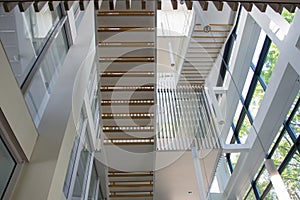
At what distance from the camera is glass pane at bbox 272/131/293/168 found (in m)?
5.91

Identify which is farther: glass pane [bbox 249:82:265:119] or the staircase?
glass pane [bbox 249:82:265:119]

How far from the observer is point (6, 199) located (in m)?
2.77

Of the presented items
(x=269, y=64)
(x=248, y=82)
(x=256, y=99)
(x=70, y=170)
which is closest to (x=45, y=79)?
(x=70, y=170)

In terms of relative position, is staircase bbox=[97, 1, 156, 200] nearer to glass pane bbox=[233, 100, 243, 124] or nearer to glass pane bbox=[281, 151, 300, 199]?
glass pane bbox=[281, 151, 300, 199]

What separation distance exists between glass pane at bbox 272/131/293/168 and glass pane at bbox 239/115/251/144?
1.36 m

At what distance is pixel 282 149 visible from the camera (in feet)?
20.3

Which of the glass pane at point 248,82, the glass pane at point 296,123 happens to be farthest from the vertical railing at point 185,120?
the glass pane at point 296,123

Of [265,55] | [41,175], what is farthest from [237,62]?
[41,175]

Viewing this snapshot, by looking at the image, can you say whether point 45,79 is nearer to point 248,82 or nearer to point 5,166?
point 5,166

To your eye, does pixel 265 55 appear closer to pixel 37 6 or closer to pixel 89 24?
pixel 89 24

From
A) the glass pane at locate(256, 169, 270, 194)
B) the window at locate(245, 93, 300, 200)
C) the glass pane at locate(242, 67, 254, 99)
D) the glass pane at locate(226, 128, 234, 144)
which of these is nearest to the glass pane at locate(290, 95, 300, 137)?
A: the window at locate(245, 93, 300, 200)

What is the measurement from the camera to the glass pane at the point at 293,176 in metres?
5.66

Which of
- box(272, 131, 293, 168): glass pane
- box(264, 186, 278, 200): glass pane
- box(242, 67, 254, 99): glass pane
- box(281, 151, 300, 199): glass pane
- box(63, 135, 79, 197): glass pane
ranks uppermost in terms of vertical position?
box(242, 67, 254, 99): glass pane

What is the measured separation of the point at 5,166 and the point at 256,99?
5886 mm
